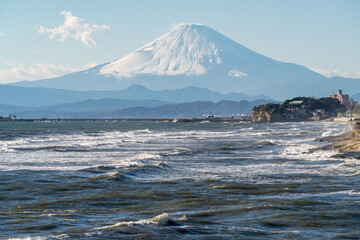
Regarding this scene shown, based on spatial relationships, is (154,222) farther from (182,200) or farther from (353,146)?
(353,146)

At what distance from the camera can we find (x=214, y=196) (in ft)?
68.1

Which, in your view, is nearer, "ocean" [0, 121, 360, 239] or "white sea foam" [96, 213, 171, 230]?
"ocean" [0, 121, 360, 239]

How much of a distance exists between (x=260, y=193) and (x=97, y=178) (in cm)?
834

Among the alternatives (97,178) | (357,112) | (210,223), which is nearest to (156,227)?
(210,223)

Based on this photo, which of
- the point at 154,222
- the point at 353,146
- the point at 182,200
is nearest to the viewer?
the point at 154,222

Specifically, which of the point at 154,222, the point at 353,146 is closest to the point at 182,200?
the point at 154,222

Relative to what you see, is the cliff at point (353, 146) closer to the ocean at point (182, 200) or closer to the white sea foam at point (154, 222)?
the ocean at point (182, 200)

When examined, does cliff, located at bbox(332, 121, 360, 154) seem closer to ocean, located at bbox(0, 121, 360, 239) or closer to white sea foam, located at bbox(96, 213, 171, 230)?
ocean, located at bbox(0, 121, 360, 239)

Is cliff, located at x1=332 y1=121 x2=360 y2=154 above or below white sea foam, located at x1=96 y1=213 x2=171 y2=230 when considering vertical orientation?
above

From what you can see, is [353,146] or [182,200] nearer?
[182,200]

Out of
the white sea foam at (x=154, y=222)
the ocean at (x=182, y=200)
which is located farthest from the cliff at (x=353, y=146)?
the white sea foam at (x=154, y=222)

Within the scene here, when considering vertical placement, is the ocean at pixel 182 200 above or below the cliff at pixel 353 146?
below

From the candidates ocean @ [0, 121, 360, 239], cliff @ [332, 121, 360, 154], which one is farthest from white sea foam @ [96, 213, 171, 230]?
cliff @ [332, 121, 360, 154]

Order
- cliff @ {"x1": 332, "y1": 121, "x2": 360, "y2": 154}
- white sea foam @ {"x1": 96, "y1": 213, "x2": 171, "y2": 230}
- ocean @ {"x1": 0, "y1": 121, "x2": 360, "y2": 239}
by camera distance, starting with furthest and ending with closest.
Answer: cliff @ {"x1": 332, "y1": 121, "x2": 360, "y2": 154}, white sea foam @ {"x1": 96, "y1": 213, "x2": 171, "y2": 230}, ocean @ {"x1": 0, "y1": 121, "x2": 360, "y2": 239}
